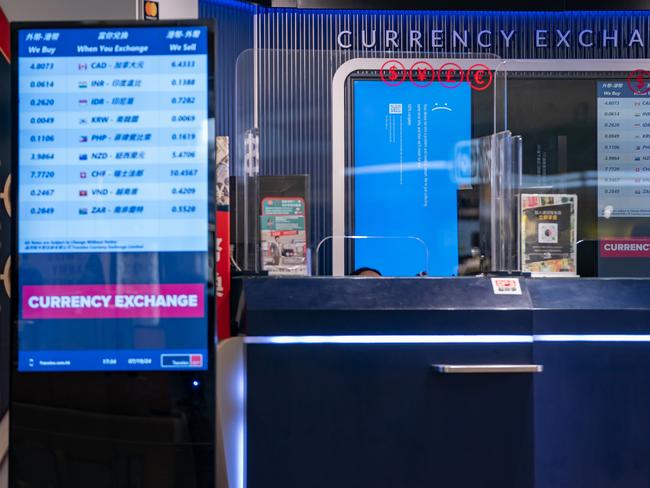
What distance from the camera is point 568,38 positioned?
18.3 feet

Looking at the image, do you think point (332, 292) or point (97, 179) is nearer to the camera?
point (97, 179)

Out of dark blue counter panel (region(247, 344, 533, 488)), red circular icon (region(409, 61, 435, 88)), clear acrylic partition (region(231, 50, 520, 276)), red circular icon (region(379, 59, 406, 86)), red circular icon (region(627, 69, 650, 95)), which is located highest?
red circular icon (region(627, 69, 650, 95))

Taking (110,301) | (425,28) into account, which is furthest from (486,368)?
(425,28)

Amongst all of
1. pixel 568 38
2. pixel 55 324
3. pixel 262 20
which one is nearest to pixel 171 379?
pixel 55 324

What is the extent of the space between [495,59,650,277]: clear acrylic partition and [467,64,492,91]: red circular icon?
177 cm

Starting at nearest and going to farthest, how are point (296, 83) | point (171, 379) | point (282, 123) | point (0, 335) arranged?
point (171, 379) < point (0, 335) < point (282, 123) < point (296, 83)

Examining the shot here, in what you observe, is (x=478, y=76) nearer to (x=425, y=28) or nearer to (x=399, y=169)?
(x=399, y=169)

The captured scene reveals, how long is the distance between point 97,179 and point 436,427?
1.32 m

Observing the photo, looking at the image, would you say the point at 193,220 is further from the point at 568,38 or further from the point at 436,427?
the point at 568,38

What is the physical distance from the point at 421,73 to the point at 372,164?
0.94m

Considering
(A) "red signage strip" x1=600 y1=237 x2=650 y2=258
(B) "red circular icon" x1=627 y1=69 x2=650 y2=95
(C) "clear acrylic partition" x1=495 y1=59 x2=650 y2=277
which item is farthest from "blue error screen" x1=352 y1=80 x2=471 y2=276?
(B) "red circular icon" x1=627 y1=69 x2=650 y2=95

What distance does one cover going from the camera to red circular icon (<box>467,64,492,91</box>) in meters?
3.57

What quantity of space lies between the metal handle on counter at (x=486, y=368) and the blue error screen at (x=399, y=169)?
125cm

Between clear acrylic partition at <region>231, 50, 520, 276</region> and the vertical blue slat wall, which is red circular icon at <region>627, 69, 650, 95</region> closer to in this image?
the vertical blue slat wall
